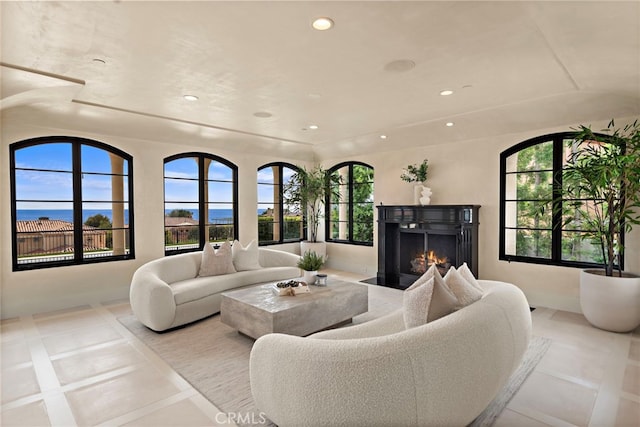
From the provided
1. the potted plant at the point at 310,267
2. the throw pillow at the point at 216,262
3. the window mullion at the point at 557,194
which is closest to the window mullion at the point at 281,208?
the throw pillow at the point at 216,262

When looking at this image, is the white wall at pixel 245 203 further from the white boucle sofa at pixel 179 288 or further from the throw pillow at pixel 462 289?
the throw pillow at pixel 462 289

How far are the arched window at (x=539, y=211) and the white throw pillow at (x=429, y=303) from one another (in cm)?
324

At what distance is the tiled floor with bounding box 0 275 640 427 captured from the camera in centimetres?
234

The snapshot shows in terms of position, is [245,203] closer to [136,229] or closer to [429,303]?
[136,229]

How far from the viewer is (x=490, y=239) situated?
214 inches

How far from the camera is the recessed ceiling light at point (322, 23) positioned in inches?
91.8

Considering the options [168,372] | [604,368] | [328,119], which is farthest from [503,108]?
[168,372]

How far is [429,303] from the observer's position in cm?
219

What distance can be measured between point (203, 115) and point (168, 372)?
3.42 m

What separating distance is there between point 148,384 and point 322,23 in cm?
311

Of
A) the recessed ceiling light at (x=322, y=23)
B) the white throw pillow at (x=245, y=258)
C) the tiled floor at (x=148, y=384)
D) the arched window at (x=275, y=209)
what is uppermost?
the recessed ceiling light at (x=322, y=23)

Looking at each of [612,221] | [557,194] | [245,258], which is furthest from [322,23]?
[557,194]

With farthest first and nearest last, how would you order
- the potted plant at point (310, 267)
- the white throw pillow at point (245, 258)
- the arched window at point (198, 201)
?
the arched window at point (198, 201)
the white throw pillow at point (245, 258)
the potted plant at point (310, 267)

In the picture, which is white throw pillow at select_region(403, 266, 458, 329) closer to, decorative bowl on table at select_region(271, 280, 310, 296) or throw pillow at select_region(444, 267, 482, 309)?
throw pillow at select_region(444, 267, 482, 309)
